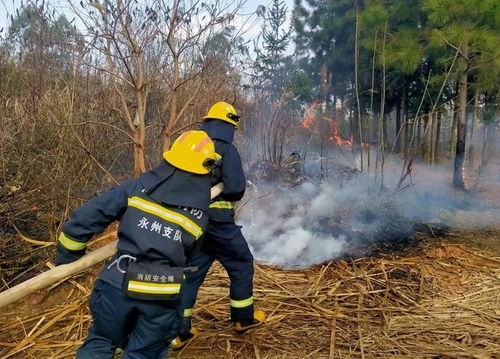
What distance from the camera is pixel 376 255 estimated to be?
5.25 meters

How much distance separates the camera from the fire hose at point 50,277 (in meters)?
2.23

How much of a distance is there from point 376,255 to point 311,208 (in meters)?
2.15

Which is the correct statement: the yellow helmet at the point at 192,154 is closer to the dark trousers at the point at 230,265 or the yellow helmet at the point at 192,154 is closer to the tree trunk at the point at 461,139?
the dark trousers at the point at 230,265

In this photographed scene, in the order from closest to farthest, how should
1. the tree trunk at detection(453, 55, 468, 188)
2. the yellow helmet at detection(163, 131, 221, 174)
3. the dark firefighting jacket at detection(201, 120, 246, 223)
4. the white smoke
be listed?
the yellow helmet at detection(163, 131, 221, 174), the dark firefighting jacket at detection(201, 120, 246, 223), the white smoke, the tree trunk at detection(453, 55, 468, 188)

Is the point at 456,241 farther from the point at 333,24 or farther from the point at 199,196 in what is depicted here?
the point at 333,24

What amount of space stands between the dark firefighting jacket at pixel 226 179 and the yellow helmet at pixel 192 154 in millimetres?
714

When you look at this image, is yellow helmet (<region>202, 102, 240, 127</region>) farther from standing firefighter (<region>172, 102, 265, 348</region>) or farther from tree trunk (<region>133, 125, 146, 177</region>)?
tree trunk (<region>133, 125, 146, 177</region>)

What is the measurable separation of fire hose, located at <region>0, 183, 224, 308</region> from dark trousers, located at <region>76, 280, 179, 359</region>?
7.5 inches

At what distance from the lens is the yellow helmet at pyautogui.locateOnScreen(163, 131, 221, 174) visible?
7.84 ft

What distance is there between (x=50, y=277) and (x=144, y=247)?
592 millimetres

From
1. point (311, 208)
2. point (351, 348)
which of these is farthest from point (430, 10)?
point (351, 348)

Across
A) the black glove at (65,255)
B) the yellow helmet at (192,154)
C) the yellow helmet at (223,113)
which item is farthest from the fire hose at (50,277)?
the yellow helmet at (223,113)

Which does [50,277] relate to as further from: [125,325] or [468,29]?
[468,29]

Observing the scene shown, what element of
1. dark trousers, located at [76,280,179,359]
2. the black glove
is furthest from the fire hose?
dark trousers, located at [76,280,179,359]
